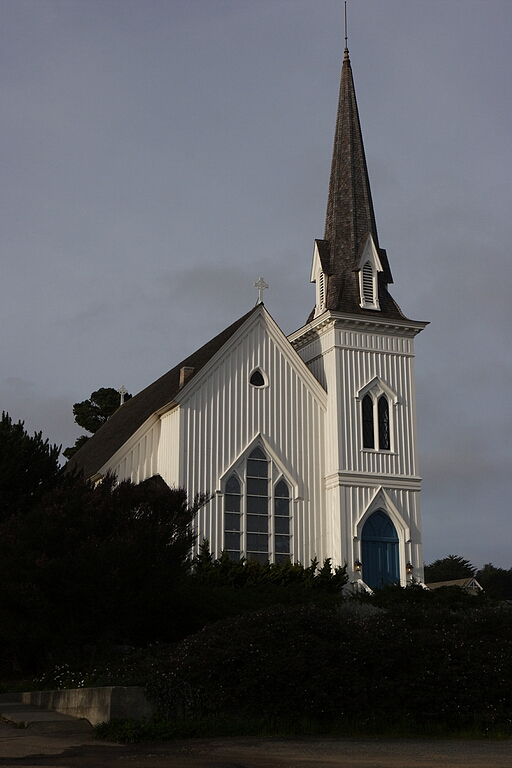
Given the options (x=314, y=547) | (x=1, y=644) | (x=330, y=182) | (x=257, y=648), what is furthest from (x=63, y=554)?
(x=330, y=182)

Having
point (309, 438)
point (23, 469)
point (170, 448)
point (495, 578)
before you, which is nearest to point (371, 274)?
point (309, 438)

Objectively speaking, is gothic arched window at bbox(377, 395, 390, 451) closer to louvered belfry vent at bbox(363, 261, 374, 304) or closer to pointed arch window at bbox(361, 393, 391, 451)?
pointed arch window at bbox(361, 393, 391, 451)

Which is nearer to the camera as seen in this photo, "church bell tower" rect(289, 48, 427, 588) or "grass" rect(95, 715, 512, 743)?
"grass" rect(95, 715, 512, 743)

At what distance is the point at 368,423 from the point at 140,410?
1075 cm

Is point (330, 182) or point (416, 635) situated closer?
point (416, 635)

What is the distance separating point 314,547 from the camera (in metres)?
29.8

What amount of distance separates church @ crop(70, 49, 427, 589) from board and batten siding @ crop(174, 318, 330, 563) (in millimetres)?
37

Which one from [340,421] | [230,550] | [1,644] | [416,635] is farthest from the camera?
[340,421]

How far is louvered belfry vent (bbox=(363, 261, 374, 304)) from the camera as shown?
109ft

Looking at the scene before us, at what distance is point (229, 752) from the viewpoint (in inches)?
432

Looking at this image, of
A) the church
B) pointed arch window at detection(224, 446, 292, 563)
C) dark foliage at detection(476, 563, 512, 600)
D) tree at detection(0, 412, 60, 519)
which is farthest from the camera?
dark foliage at detection(476, 563, 512, 600)

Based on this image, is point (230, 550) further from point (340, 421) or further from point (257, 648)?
point (257, 648)

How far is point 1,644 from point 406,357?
18985 millimetres

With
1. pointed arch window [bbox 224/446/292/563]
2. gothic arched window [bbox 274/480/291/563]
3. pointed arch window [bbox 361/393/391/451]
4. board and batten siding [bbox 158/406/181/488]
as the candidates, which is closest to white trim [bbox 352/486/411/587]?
pointed arch window [bbox 361/393/391/451]
